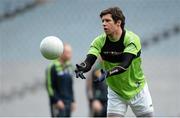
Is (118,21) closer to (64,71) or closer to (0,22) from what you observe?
(64,71)

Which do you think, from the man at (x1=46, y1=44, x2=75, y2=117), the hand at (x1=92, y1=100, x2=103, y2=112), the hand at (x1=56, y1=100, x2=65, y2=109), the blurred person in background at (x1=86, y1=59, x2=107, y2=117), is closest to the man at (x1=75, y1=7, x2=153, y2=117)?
the hand at (x1=56, y1=100, x2=65, y2=109)

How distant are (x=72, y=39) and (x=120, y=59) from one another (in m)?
9.37

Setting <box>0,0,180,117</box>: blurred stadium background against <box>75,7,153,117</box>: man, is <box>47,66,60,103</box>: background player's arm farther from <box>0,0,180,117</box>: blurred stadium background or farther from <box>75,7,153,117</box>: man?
<box>0,0,180,117</box>: blurred stadium background

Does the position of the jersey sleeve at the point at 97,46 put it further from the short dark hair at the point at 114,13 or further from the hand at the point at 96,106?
the hand at the point at 96,106

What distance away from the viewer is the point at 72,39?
61.2ft

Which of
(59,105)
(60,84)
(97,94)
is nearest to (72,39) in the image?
(97,94)

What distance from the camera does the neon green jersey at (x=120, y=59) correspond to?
9.25 metres

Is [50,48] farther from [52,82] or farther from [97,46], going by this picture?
[52,82]

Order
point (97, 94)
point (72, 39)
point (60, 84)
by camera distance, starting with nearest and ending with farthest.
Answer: point (60, 84)
point (97, 94)
point (72, 39)

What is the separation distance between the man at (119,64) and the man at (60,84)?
13.9ft

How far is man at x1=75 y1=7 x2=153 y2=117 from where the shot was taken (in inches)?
358

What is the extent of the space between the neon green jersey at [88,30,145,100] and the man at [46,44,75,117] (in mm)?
4261

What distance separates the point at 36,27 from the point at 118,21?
9.61 meters

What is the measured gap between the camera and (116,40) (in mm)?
9273
